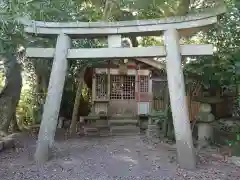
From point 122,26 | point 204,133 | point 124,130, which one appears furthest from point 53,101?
point 124,130

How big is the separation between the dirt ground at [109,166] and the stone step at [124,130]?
11.4 feet

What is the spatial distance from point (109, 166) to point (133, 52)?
96.6 inches

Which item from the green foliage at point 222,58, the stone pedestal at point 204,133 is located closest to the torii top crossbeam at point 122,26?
the green foliage at point 222,58

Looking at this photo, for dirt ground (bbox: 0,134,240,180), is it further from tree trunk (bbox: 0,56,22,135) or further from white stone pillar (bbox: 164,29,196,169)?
tree trunk (bbox: 0,56,22,135)

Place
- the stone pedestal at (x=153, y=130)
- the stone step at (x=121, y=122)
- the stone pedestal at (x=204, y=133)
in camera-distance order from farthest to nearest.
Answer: the stone step at (x=121, y=122) → the stone pedestal at (x=153, y=130) → the stone pedestal at (x=204, y=133)

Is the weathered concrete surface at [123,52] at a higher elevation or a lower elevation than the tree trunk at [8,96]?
higher

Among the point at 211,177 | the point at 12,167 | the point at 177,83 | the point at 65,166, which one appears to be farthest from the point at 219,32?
the point at 12,167

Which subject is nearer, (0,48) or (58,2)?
Result: (0,48)

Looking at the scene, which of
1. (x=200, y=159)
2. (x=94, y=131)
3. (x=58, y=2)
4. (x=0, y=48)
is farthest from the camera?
(x=94, y=131)

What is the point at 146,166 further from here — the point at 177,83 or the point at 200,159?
the point at 177,83

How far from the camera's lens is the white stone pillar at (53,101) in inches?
247

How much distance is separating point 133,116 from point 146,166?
679 cm

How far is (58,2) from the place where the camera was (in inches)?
278

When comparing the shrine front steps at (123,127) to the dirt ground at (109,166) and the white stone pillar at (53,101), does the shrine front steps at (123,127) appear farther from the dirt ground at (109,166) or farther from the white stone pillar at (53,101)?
the white stone pillar at (53,101)
